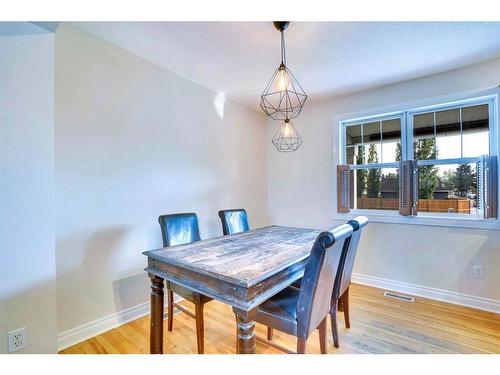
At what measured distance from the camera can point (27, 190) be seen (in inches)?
57.4

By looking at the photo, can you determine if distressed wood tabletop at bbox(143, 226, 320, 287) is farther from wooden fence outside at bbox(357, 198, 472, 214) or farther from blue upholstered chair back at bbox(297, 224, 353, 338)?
wooden fence outside at bbox(357, 198, 472, 214)

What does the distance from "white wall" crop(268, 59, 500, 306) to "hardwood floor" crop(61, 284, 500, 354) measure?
376 mm

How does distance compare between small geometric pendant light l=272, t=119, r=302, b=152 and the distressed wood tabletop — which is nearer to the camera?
the distressed wood tabletop

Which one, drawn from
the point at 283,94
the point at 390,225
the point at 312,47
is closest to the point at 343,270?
the point at 390,225

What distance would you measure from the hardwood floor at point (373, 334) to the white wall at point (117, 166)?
0.34 m

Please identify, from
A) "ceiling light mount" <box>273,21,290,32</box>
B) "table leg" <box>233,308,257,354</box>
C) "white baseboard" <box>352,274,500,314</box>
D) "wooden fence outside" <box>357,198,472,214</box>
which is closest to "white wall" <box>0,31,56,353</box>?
"table leg" <box>233,308,257,354</box>

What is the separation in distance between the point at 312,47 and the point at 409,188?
6.30ft

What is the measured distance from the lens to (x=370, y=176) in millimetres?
3154

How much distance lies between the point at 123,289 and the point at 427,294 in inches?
125

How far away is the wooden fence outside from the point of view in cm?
260

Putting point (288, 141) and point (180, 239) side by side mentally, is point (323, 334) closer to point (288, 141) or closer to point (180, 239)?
point (180, 239)

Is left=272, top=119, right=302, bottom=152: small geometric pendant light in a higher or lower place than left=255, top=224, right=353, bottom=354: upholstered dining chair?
higher

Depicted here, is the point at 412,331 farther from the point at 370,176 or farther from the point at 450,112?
the point at 450,112
